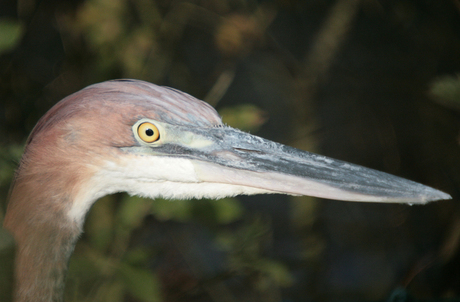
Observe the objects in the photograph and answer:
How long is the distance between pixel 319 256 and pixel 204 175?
89.5 inches

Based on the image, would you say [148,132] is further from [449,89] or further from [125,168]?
[449,89]

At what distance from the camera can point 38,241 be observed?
118 centimetres

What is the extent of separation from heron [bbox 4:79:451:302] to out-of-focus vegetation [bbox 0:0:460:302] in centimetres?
13

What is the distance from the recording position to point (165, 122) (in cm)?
119

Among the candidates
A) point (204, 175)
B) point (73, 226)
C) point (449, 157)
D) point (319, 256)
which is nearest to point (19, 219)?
point (73, 226)

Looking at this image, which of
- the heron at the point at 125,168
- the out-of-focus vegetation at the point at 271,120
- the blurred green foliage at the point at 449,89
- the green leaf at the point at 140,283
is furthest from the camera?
the out-of-focus vegetation at the point at 271,120

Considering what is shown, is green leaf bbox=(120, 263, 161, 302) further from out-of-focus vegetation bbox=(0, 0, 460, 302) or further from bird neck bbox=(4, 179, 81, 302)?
bird neck bbox=(4, 179, 81, 302)

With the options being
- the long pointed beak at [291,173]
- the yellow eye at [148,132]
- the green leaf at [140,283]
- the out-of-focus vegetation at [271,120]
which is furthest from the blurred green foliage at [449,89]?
the green leaf at [140,283]

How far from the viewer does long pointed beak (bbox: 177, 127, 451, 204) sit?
1177 millimetres

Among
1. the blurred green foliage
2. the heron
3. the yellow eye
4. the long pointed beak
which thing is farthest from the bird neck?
the blurred green foliage

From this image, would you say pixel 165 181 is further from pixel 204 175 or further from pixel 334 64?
pixel 334 64

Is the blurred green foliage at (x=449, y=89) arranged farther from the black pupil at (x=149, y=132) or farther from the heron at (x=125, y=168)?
the black pupil at (x=149, y=132)

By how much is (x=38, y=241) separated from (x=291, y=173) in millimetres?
803

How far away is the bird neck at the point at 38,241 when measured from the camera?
46.5 inches
